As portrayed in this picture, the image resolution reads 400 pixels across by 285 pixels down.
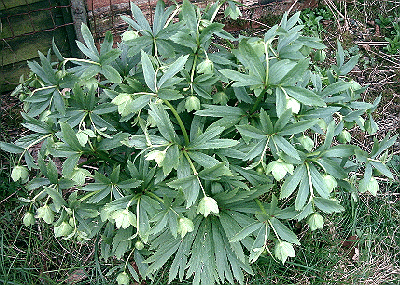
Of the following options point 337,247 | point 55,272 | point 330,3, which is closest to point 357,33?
point 330,3

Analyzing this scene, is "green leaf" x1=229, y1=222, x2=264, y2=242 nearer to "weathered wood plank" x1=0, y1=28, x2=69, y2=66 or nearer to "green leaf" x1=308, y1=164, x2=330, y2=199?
"green leaf" x1=308, y1=164, x2=330, y2=199

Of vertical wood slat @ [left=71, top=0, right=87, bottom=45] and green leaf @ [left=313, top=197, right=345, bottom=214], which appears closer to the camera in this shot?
green leaf @ [left=313, top=197, right=345, bottom=214]

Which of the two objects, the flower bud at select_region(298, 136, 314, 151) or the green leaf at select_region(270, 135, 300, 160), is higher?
the green leaf at select_region(270, 135, 300, 160)

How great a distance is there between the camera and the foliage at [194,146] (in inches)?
51.1

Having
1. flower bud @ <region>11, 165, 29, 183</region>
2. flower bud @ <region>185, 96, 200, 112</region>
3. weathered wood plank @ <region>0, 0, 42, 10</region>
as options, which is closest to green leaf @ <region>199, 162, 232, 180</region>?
flower bud @ <region>185, 96, 200, 112</region>

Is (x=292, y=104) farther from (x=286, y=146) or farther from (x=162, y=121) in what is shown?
(x=162, y=121)

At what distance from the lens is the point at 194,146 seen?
133 centimetres

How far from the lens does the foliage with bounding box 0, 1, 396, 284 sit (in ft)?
4.26

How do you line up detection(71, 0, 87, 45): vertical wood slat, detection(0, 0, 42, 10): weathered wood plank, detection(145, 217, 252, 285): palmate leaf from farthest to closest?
detection(71, 0, 87, 45): vertical wood slat → detection(0, 0, 42, 10): weathered wood plank → detection(145, 217, 252, 285): palmate leaf

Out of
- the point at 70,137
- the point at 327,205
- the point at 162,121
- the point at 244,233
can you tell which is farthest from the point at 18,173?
the point at 327,205

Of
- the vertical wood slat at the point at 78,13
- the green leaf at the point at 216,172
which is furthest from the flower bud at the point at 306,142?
the vertical wood slat at the point at 78,13

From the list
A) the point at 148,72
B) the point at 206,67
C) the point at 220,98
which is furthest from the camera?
the point at 220,98

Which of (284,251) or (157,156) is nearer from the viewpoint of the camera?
(157,156)

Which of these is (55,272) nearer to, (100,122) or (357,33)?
A: (100,122)
